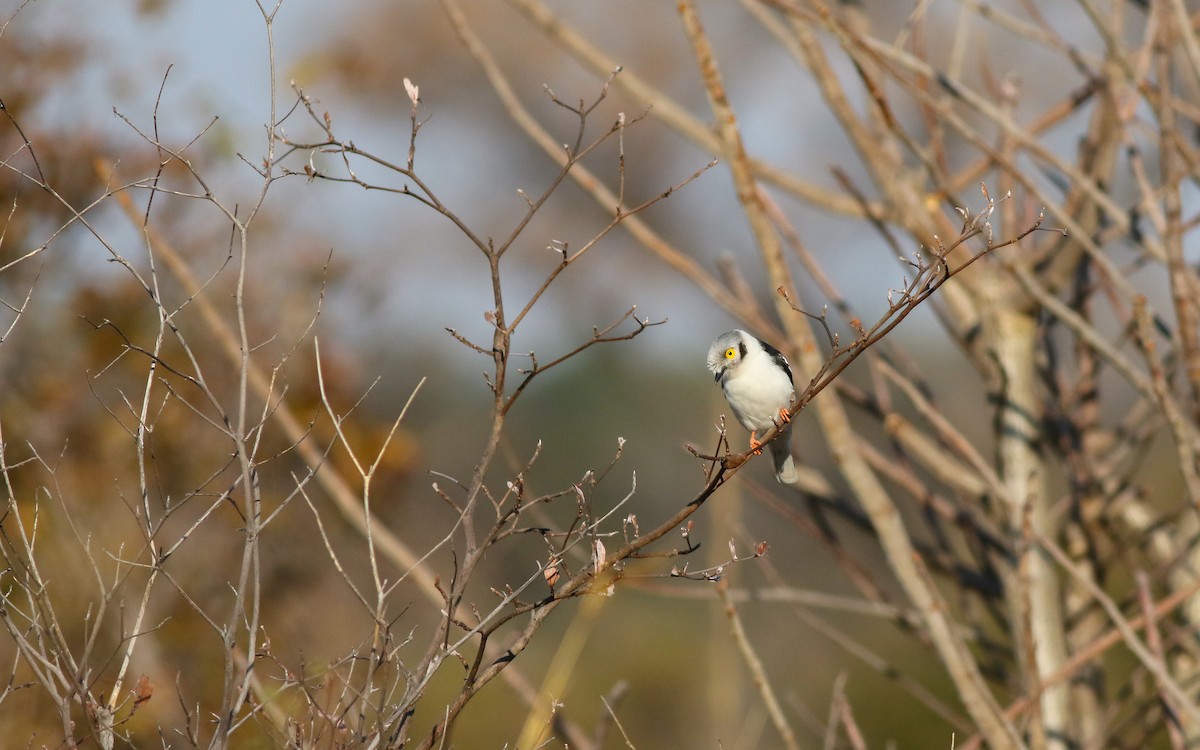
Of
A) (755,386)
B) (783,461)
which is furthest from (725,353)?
(783,461)

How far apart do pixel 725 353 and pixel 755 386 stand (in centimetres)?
19

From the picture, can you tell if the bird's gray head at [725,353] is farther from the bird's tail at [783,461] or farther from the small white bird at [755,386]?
the bird's tail at [783,461]

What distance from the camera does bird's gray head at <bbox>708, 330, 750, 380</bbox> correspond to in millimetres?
3873

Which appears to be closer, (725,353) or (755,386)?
(755,386)

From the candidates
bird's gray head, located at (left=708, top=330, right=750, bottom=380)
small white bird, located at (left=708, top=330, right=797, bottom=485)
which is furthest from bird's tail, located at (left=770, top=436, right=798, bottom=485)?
bird's gray head, located at (left=708, top=330, right=750, bottom=380)

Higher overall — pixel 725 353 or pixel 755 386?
pixel 725 353

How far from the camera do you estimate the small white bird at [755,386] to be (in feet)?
12.3

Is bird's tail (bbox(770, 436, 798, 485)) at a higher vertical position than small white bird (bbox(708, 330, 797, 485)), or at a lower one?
lower

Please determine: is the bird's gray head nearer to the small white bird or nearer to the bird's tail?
the small white bird

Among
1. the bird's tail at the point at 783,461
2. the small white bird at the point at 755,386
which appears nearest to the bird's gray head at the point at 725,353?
the small white bird at the point at 755,386

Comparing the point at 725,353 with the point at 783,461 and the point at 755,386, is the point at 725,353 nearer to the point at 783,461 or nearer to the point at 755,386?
the point at 755,386

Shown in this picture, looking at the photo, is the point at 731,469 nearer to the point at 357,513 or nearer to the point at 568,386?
the point at 357,513

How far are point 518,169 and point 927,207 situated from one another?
1246 inches

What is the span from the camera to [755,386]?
3.75 metres
